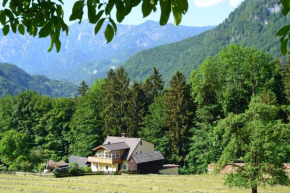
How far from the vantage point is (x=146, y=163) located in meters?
53.7

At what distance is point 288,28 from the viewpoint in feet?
9.56

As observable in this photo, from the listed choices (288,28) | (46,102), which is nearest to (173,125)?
(46,102)

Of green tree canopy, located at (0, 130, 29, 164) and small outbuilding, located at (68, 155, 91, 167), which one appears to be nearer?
green tree canopy, located at (0, 130, 29, 164)

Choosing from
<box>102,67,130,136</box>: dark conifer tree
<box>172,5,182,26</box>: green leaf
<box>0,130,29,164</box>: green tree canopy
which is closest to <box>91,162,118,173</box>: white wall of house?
<box>102,67,130,136</box>: dark conifer tree


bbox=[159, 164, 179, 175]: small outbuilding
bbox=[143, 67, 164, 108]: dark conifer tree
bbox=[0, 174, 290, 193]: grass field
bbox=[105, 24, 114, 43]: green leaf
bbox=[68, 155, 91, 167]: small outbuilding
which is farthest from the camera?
bbox=[143, 67, 164, 108]: dark conifer tree

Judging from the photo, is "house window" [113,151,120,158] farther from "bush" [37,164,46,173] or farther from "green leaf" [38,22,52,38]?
"green leaf" [38,22,52,38]

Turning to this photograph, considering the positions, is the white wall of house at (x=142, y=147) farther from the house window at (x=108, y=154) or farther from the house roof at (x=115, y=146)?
the house window at (x=108, y=154)

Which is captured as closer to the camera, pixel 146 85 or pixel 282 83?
pixel 282 83

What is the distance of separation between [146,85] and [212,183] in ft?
117

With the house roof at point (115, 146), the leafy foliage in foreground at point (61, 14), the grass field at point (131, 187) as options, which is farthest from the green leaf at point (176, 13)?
the house roof at point (115, 146)

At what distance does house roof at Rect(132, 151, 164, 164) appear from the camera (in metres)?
53.4

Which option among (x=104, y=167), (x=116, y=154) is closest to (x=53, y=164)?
(x=104, y=167)

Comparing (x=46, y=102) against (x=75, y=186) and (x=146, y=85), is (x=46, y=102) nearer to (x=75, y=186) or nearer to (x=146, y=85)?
(x=146, y=85)

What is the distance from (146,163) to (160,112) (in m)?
10.2
